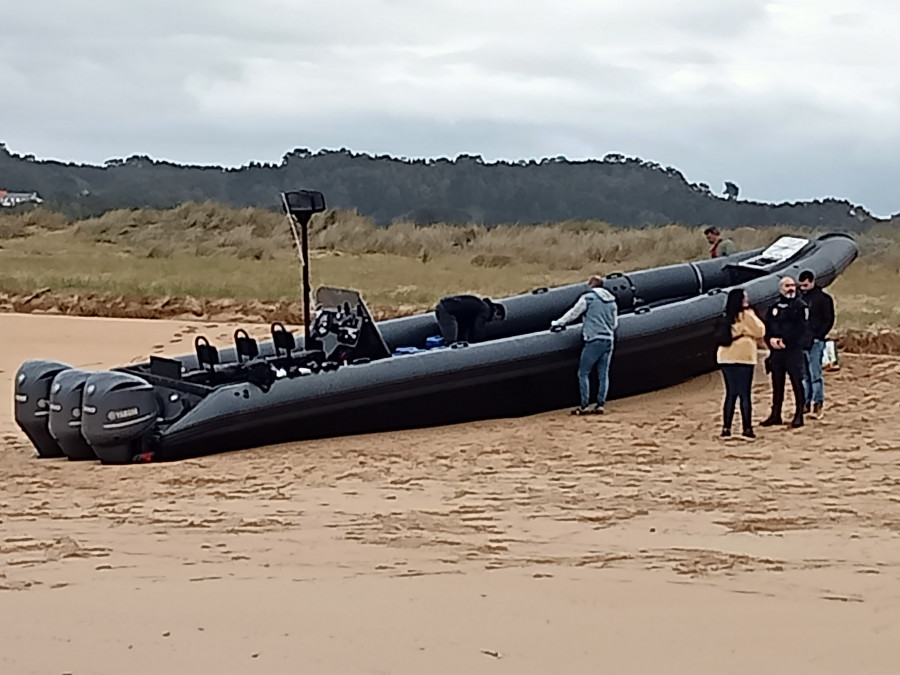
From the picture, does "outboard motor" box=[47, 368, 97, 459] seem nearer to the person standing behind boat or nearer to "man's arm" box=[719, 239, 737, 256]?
the person standing behind boat

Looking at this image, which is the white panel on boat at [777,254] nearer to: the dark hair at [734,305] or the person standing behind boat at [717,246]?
the person standing behind boat at [717,246]

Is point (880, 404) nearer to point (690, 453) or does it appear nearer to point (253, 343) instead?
point (690, 453)

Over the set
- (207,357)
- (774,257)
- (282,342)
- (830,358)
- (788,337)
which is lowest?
(830,358)

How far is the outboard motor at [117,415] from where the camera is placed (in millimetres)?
9477

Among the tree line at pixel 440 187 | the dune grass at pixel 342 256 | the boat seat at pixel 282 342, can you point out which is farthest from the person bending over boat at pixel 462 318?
the tree line at pixel 440 187

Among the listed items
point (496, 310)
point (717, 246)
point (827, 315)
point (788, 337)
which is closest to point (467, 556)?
point (788, 337)

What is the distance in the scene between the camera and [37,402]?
1021 centimetres

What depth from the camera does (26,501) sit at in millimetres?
8125

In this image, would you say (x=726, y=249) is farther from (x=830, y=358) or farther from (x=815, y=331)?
(x=815, y=331)

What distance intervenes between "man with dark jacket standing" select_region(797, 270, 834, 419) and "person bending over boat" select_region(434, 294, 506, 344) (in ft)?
9.29

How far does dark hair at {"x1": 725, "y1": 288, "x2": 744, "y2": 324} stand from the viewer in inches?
393

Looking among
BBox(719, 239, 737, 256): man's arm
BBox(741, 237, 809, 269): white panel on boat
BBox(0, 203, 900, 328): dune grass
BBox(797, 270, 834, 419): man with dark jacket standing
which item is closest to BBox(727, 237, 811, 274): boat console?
BBox(741, 237, 809, 269): white panel on boat

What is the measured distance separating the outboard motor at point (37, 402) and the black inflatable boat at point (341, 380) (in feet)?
0.04

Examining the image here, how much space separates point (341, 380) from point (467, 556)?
4.41m
